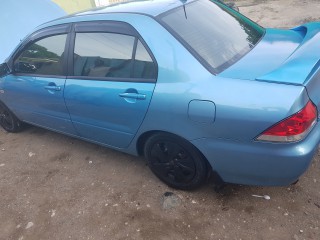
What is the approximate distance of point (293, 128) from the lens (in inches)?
80.3

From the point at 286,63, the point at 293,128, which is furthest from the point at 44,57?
Answer: the point at 293,128

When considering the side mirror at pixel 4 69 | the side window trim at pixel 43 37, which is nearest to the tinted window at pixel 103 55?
the side window trim at pixel 43 37

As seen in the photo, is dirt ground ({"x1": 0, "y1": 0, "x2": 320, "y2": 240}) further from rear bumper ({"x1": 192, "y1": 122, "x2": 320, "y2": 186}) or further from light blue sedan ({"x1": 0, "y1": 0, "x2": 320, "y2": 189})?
rear bumper ({"x1": 192, "y1": 122, "x2": 320, "y2": 186})

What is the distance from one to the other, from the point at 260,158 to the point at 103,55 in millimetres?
1659

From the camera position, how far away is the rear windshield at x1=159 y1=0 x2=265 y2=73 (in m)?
2.43

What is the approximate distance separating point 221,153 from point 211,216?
2.13 ft

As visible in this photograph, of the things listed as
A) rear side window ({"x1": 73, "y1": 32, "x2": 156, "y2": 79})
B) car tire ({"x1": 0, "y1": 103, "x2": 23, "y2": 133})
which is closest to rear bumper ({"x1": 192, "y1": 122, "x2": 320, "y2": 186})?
rear side window ({"x1": 73, "y1": 32, "x2": 156, "y2": 79})

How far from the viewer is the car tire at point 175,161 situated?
2.58 m

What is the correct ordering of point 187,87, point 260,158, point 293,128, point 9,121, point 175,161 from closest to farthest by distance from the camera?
point 293,128, point 260,158, point 187,87, point 175,161, point 9,121

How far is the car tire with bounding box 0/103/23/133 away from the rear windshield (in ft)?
9.27

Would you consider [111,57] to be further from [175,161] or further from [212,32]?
[175,161]

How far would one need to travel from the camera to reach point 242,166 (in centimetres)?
233

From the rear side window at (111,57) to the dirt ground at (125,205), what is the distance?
1.13m

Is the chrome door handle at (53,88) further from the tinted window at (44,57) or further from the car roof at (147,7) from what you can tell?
the car roof at (147,7)
